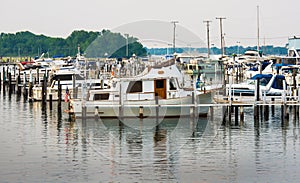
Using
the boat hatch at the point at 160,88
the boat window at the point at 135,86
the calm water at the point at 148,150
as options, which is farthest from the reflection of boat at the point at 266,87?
the boat window at the point at 135,86

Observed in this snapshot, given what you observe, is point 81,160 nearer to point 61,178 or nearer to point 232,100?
point 61,178

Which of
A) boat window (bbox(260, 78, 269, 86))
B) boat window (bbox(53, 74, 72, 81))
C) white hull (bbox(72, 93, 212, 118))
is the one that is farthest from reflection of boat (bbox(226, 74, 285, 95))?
boat window (bbox(53, 74, 72, 81))

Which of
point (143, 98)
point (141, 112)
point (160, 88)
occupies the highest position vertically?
point (160, 88)

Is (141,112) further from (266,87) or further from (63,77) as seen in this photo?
(63,77)

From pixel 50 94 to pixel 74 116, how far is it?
13362mm

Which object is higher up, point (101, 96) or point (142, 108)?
point (101, 96)

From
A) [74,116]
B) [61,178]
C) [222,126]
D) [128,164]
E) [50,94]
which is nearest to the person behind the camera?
[61,178]

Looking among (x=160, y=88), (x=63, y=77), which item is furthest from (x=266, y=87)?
(x=63, y=77)

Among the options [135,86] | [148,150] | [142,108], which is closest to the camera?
[148,150]

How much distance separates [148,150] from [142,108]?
950 centimetres

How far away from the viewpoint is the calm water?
33750 mm

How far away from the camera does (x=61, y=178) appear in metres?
33.1

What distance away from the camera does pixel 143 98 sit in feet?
163

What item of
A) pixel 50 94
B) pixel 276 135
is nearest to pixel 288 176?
pixel 276 135
